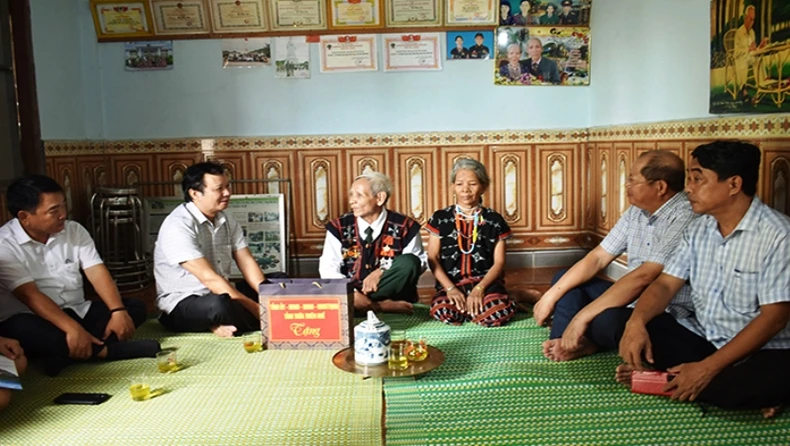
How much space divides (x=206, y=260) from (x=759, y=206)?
2.57 meters

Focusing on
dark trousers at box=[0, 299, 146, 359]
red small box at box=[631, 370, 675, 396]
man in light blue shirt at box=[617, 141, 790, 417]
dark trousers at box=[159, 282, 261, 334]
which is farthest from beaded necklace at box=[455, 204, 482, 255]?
dark trousers at box=[0, 299, 146, 359]

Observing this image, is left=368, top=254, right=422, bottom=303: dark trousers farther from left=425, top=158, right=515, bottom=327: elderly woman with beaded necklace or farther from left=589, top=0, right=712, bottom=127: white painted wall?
left=589, top=0, right=712, bottom=127: white painted wall

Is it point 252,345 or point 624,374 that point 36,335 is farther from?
point 624,374

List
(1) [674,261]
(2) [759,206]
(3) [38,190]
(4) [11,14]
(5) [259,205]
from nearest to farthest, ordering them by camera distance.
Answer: (2) [759,206]
(1) [674,261]
(3) [38,190]
(4) [11,14]
(5) [259,205]

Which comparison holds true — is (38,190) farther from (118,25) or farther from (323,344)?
(118,25)

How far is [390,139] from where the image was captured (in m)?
5.84

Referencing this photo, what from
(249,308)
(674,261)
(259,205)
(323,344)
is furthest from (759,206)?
(259,205)

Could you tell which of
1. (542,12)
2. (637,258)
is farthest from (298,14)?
(637,258)

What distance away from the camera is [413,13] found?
562 cm

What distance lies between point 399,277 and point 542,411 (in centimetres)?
156

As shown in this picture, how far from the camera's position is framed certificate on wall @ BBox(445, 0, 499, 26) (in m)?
5.59

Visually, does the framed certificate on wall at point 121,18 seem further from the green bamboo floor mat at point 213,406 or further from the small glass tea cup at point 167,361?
the small glass tea cup at point 167,361

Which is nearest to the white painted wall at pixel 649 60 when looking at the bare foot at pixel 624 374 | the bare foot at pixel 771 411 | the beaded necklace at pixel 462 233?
the beaded necklace at pixel 462 233

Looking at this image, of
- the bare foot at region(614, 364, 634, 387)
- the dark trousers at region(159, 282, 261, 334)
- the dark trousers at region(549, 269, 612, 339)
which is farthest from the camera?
the dark trousers at region(159, 282, 261, 334)
